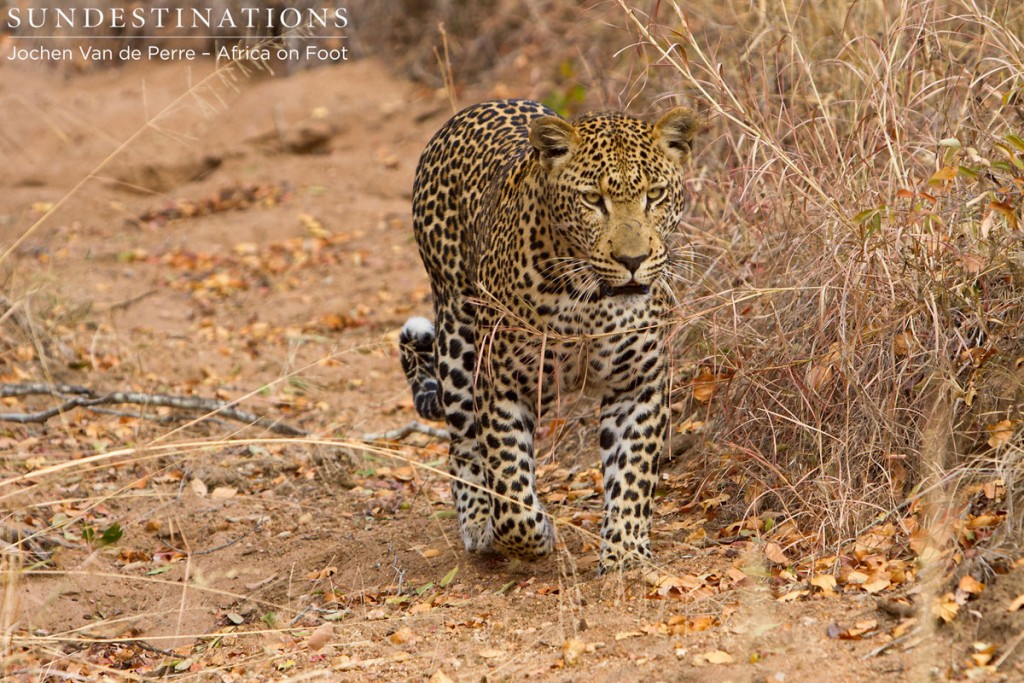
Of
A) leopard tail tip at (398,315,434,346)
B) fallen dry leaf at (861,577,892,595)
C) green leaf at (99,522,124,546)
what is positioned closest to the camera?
fallen dry leaf at (861,577,892,595)

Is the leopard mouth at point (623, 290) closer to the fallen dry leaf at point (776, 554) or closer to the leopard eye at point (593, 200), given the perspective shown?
the leopard eye at point (593, 200)

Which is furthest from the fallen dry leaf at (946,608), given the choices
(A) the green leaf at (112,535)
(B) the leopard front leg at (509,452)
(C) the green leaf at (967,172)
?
(A) the green leaf at (112,535)

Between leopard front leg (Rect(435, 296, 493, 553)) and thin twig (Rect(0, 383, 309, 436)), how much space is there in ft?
4.46

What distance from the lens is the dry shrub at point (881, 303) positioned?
5.12 m

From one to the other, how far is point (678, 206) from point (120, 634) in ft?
10.1

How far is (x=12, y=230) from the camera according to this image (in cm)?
1101

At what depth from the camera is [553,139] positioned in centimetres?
A: 525

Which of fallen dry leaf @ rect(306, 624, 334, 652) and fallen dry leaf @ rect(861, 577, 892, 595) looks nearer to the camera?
fallen dry leaf @ rect(861, 577, 892, 595)

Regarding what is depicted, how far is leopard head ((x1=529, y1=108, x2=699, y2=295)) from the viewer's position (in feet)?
16.4

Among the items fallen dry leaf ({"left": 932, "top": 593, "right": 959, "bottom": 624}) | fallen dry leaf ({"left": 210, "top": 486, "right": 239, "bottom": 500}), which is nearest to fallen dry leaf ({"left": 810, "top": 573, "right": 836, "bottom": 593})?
fallen dry leaf ({"left": 932, "top": 593, "right": 959, "bottom": 624})

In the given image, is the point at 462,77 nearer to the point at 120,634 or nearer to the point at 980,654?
the point at 120,634

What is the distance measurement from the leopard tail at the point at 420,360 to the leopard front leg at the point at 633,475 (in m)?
1.42

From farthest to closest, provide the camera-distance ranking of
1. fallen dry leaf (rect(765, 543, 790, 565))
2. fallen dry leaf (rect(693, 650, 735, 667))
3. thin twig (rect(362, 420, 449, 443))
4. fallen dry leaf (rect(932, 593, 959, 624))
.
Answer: thin twig (rect(362, 420, 449, 443)) < fallen dry leaf (rect(765, 543, 790, 565)) < fallen dry leaf (rect(693, 650, 735, 667)) < fallen dry leaf (rect(932, 593, 959, 624))

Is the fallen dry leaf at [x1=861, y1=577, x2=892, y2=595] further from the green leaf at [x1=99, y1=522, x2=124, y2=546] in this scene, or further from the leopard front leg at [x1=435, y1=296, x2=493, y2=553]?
the green leaf at [x1=99, y1=522, x2=124, y2=546]
